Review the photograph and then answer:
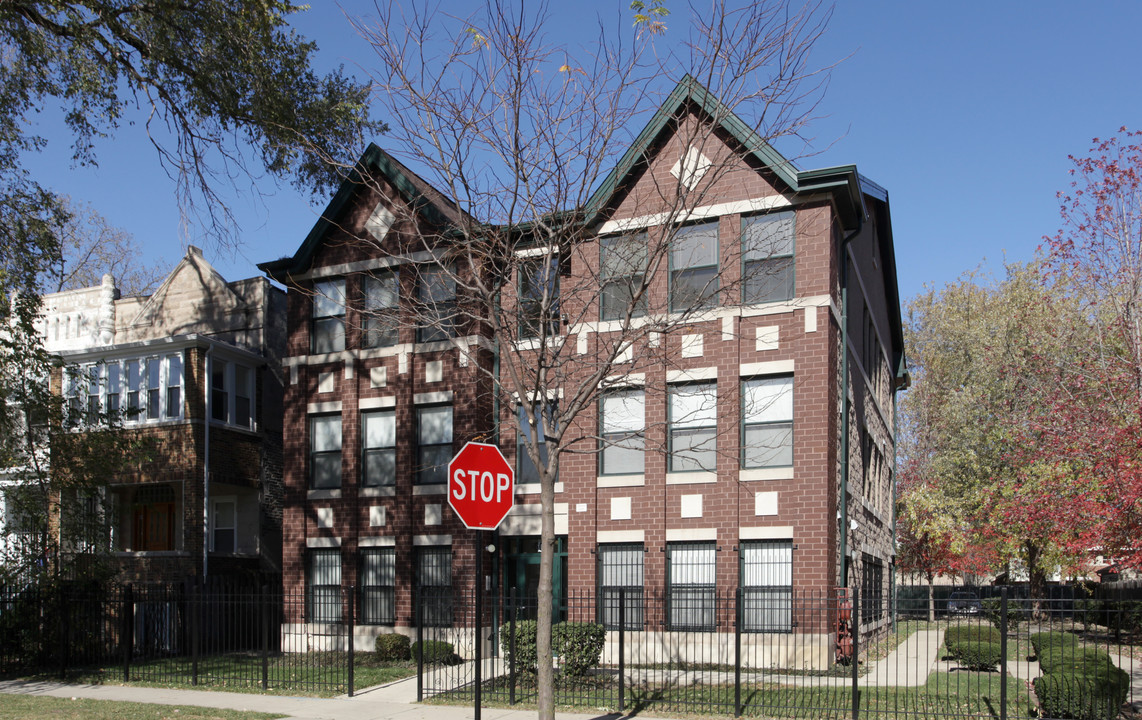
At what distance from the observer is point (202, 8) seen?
744 inches

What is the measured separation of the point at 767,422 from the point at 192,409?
48.7ft

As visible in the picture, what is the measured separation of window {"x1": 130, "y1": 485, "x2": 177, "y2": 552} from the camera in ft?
93.1

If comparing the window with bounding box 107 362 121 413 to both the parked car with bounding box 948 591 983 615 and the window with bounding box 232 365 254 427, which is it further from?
the parked car with bounding box 948 591 983 615

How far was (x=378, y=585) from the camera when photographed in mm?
23172

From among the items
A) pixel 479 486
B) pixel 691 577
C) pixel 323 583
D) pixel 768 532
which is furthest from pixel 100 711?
pixel 768 532

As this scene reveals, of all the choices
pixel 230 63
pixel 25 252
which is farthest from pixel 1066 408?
pixel 25 252

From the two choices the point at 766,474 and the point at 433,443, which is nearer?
the point at 766,474

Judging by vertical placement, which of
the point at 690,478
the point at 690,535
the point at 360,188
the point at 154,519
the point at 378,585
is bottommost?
the point at 378,585

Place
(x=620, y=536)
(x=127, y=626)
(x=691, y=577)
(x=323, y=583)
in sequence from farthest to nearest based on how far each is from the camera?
(x=323, y=583)
(x=620, y=536)
(x=691, y=577)
(x=127, y=626)

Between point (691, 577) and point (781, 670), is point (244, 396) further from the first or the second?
point (781, 670)

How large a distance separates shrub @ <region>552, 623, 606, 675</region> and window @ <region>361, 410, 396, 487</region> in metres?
8.37

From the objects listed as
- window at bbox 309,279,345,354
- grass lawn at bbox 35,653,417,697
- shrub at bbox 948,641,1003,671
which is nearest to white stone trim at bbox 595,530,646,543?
grass lawn at bbox 35,653,417,697

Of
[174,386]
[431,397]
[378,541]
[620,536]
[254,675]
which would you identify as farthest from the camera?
[174,386]

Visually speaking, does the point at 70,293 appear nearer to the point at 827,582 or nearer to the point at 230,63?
the point at 230,63
